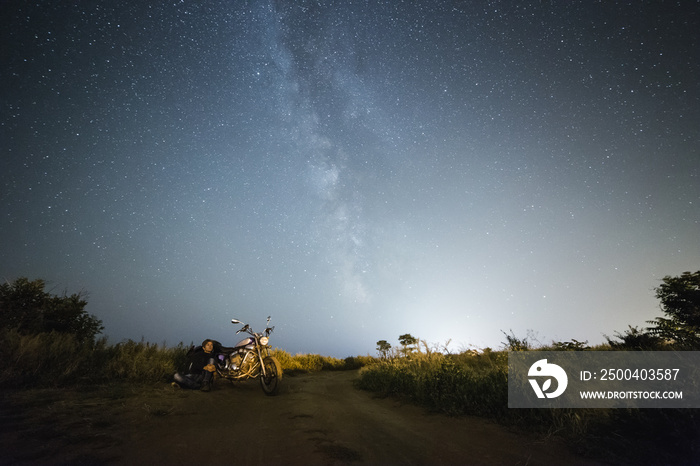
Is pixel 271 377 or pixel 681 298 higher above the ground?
pixel 681 298

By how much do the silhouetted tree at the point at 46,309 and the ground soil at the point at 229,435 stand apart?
5957mm

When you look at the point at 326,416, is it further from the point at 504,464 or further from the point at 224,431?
the point at 504,464

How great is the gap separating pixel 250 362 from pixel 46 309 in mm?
7721

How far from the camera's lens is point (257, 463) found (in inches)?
116

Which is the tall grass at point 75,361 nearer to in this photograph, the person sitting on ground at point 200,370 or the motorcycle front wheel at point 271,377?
the person sitting on ground at point 200,370

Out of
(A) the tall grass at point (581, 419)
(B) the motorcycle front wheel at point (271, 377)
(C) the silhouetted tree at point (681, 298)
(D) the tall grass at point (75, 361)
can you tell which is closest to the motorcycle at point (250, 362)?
(B) the motorcycle front wheel at point (271, 377)

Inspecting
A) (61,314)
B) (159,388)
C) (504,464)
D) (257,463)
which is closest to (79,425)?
(257,463)

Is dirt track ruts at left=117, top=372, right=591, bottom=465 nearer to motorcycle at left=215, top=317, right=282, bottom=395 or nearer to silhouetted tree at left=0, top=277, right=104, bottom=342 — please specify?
motorcycle at left=215, top=317, right=282, bottom=395

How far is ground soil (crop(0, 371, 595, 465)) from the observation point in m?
2.96

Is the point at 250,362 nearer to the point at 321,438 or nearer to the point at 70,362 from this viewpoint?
the point at 70,362

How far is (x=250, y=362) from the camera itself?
7668 millimetres

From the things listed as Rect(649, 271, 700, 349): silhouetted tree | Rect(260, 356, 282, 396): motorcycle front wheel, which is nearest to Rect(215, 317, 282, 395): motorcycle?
Rect(260, 356, 282, 396): motorcycle front wheel

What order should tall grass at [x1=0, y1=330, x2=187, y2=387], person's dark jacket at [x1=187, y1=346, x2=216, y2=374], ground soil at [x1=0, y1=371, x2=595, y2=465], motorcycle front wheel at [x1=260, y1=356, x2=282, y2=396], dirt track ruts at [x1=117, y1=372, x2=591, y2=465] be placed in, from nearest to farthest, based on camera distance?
1. ground soil at [x1=0, y1=371, x2=595, y2=465]
2. dirt track ruts at [x1=117, y1=372, x2=591, y2=465]
3. tall grass at [x1=0, y1=330, x2=187, y2=387]
4. motorcycle front wheel at [x1=260, y1=356, x2=282, y2=396]
5. person's dark jacket at [x1=187, y1=346, x2=216, y2=374]

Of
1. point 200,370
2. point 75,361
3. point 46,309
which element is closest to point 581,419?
point 200,370
